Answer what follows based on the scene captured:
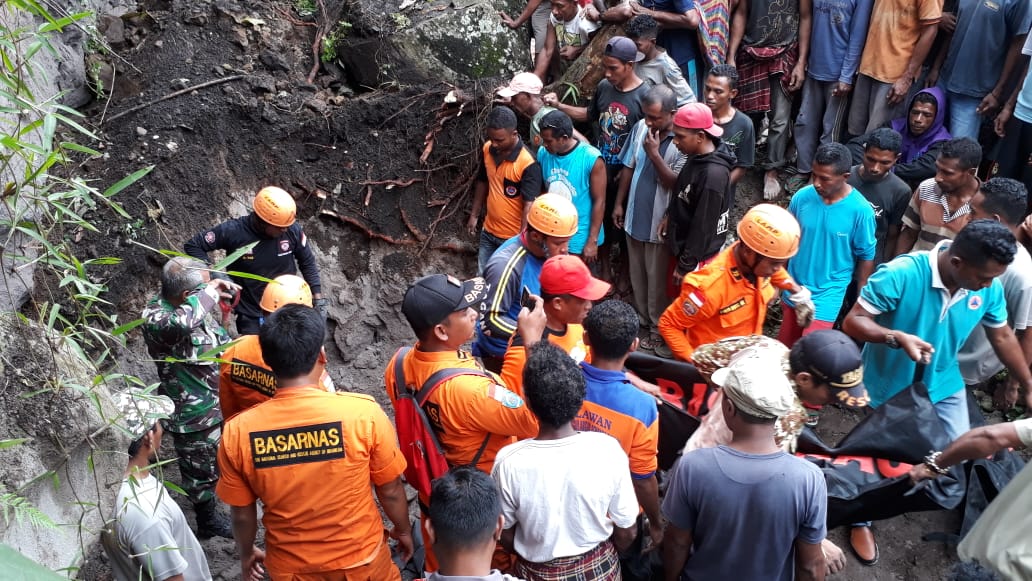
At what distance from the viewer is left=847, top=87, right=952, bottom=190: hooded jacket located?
5.88 metres

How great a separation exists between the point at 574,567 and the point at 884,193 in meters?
4.05

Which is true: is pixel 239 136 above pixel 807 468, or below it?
below

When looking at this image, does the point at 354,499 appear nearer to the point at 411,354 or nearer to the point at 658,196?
the point at 411,354

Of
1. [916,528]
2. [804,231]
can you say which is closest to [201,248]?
[804,231]

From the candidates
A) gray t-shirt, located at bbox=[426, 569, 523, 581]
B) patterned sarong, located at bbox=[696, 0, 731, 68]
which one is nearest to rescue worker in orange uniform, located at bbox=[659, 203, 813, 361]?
gray t-shirt, located at bbox=[426, 569, 523, 581]

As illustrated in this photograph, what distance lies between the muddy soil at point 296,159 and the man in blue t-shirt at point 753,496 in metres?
4.01

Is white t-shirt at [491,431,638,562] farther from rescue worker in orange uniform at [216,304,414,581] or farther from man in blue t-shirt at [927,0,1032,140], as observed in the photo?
man in blue t-shirt at [927,0,1032,140]

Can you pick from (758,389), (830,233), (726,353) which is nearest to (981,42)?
(830,233)

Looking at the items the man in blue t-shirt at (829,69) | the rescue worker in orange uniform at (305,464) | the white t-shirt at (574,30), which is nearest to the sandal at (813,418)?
the man in blue t-shirt at (829,69)

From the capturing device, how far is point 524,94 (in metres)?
6.63

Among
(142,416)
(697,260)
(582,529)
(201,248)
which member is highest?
(142,416)

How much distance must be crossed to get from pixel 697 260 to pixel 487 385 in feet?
9.58

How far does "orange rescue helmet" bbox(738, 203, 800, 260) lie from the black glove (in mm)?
3176

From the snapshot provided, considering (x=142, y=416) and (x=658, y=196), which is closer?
(x=142, y=416)
